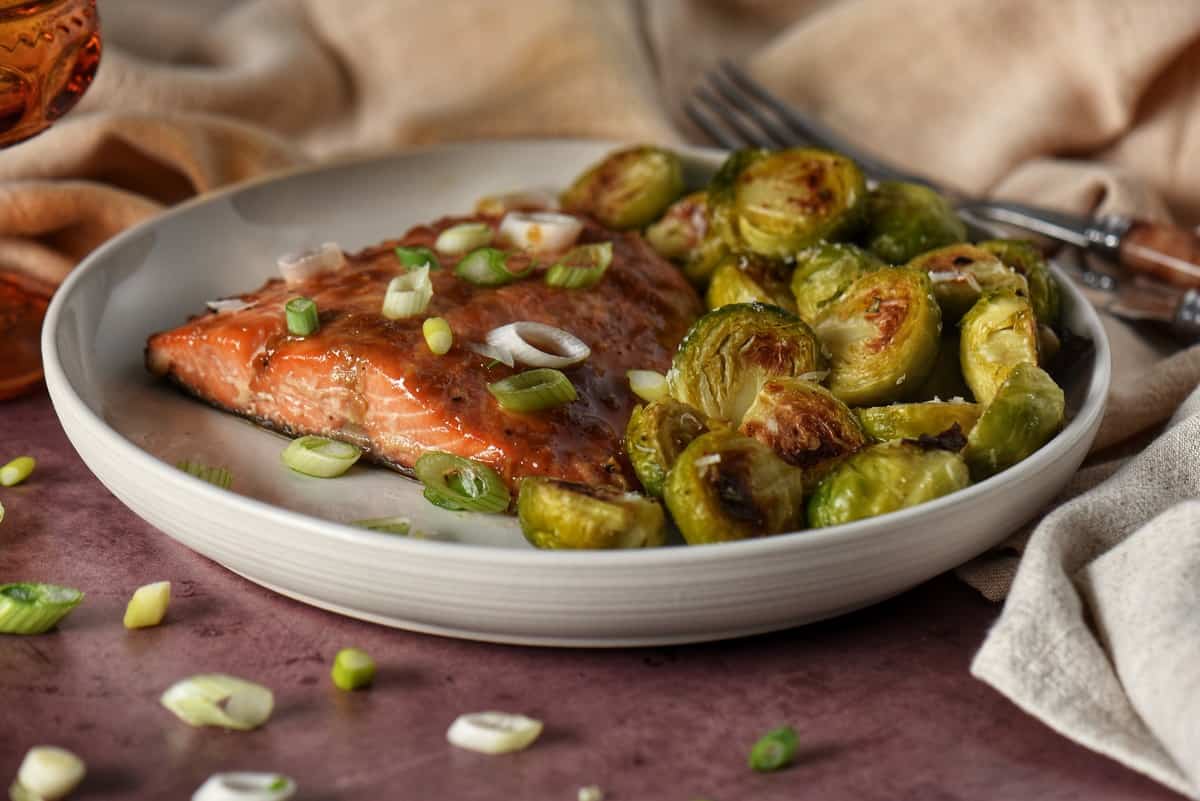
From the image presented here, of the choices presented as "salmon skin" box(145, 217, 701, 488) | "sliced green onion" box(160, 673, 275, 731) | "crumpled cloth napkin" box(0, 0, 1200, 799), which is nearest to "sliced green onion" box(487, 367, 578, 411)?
"salmon skin" box(145, 217, 701, 488)

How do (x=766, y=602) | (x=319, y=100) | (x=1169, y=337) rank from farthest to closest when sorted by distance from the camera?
(x=319, y=100) < (x=1169, y=337) < (x=766, y=602)

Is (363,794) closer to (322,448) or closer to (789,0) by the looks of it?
(322,448)

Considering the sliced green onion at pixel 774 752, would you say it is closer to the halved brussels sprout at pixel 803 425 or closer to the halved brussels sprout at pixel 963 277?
the halved brussels sprout at pixel 803 425

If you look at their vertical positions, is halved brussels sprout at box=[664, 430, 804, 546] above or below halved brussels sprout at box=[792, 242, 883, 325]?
above

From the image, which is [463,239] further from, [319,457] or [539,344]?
[319,457]

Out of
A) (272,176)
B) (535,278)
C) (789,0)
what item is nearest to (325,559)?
(535,278)

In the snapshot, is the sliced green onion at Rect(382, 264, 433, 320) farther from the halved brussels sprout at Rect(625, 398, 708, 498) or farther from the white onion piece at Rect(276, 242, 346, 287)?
the halved brussels sprout at Rect(625, 398, 708, 498)
